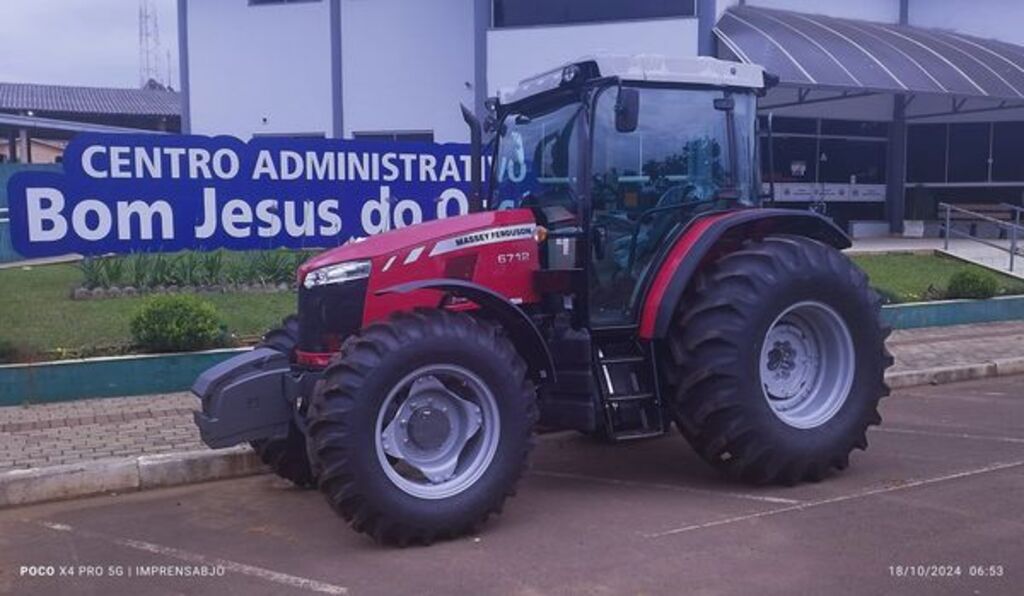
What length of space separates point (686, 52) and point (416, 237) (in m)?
15.7

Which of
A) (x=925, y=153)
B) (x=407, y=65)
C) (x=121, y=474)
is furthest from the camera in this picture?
(x=925, y=153)

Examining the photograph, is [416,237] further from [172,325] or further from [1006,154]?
[1006,154]

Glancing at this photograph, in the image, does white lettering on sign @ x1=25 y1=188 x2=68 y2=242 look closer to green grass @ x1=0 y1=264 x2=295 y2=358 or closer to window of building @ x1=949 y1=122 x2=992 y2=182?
green grass @ x1=0 y1=264 x2=295 y2=358

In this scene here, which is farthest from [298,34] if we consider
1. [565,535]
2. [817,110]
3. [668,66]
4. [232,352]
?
[565,535]

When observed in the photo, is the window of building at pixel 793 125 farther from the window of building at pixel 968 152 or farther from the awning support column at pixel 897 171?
the window of building at pixel 968 152

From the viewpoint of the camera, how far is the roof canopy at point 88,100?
4025 cm

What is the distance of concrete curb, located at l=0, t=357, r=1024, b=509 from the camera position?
7488 millimetres

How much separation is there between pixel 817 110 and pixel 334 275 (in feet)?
65.7

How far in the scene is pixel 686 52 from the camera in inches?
843

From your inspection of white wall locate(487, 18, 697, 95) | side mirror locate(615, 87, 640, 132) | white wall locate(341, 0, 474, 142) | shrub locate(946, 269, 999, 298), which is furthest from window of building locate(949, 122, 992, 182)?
side mirror locate(615, 87, 640, 132)

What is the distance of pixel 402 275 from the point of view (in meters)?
6.59

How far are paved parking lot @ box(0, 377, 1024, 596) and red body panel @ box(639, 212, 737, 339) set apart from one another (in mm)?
1110

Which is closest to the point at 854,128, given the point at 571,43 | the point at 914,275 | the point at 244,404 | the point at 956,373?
the point at 571,43

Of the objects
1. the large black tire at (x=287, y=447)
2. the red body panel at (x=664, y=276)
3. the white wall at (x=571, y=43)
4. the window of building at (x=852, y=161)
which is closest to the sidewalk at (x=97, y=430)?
the large black tire at (x=287, y=447)
